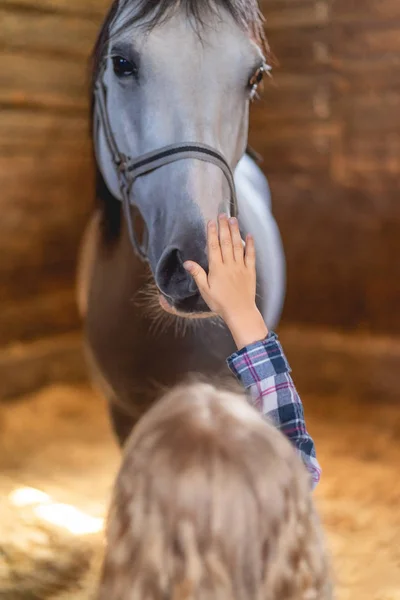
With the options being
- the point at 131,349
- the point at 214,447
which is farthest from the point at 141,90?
the point at 214,447

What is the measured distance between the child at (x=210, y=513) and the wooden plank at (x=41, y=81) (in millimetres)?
2071

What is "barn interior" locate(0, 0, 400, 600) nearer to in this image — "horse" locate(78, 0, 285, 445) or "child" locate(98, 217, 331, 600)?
"horse" locate(78, 0, 285, 445)

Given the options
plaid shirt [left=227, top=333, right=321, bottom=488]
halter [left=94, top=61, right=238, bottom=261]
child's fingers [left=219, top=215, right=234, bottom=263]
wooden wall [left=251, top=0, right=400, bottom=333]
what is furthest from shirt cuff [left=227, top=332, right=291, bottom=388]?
wooden wall [left=251, top=0, right=400, bottom=333]

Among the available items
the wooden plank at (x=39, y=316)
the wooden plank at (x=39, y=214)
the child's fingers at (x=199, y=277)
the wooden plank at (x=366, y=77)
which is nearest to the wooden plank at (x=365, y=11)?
the wooden plank at (x=366, y=77)

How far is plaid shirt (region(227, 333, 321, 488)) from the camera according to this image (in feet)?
2.49

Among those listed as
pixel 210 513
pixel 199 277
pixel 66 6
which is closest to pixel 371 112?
pixel 66 6

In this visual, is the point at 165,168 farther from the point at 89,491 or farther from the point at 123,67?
the point at 89,491

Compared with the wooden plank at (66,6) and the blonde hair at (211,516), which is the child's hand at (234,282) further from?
the wooden plank at (66,6)

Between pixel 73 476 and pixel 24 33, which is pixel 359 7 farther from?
pixel 73 476

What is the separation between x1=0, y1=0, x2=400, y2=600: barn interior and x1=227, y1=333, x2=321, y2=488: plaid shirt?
1.34 metres

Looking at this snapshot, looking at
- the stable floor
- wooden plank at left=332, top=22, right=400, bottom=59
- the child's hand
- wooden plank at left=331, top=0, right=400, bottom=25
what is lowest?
the stable floor

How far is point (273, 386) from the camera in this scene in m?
0.76

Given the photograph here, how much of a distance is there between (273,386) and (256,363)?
33 millimetres

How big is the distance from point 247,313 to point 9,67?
2010mm
